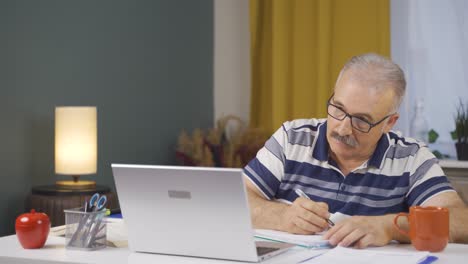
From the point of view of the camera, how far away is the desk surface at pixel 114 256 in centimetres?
174

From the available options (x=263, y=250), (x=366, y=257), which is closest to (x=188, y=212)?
(x=263, y=250)

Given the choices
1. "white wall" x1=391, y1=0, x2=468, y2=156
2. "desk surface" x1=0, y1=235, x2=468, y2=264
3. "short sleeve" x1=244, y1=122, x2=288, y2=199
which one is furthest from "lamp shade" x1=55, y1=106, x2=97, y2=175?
"white wall" x1=391, y1=0, x2=468, y2=156

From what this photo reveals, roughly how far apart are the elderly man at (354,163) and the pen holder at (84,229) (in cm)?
50

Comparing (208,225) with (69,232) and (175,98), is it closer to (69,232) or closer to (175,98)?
(69,232)

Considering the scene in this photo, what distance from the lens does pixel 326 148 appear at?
2365 mm

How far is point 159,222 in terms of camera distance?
177 cm

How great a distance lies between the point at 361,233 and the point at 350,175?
462 millimetres

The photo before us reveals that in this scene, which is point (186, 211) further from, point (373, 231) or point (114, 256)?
point (373, 231)

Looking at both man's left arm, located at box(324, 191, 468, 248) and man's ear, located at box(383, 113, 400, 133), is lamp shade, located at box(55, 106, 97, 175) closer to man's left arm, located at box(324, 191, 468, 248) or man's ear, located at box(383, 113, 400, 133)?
man's ear, located at box(383, 113, 400, 133)

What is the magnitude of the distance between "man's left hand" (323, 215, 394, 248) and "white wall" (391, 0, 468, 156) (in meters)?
2.43

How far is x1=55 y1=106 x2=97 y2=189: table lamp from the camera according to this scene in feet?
11.4

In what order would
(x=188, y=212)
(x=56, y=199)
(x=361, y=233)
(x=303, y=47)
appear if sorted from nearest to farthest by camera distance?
1. (x=188, y=212)
2. (x=361, y=233)
3. (x=56, y=199)
4. (x=303, y=47)

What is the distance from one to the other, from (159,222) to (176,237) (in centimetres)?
5

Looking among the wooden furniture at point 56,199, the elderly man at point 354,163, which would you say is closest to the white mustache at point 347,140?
the elderly man at point 354,163
